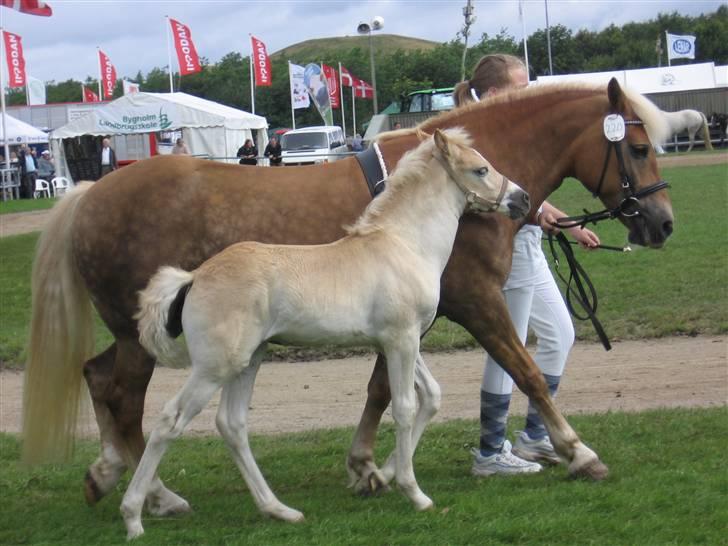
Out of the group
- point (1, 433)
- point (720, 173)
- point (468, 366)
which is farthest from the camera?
point (720, 173)

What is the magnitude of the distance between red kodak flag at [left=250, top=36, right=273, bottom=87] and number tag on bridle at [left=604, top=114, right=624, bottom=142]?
41.5 meters

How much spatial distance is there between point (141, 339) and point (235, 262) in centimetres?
53

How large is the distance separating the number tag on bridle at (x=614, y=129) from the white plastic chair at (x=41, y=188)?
30691mm

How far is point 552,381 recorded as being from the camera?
6.10 m

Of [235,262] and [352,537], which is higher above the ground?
[235,262]

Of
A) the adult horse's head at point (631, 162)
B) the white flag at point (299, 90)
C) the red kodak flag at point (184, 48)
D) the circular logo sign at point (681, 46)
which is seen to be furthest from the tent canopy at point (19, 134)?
the circular logo sign at point (681, 46)

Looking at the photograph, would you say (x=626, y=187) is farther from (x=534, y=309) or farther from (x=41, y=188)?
(x=41, y=188)

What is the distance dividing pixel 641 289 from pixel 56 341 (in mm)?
7196

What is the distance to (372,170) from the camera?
551 centimetres

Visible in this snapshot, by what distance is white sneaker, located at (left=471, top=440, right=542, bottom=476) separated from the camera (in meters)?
5.89

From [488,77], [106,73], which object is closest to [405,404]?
[488,77]

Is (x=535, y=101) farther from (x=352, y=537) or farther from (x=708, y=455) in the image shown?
(x=352, y=537)

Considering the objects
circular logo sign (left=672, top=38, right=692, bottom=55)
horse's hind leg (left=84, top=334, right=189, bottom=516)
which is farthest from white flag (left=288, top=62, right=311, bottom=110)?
horse's hind leg (left=84, top=334, right=189, bottom=516)

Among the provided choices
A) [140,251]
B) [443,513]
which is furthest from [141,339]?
[443,513]
